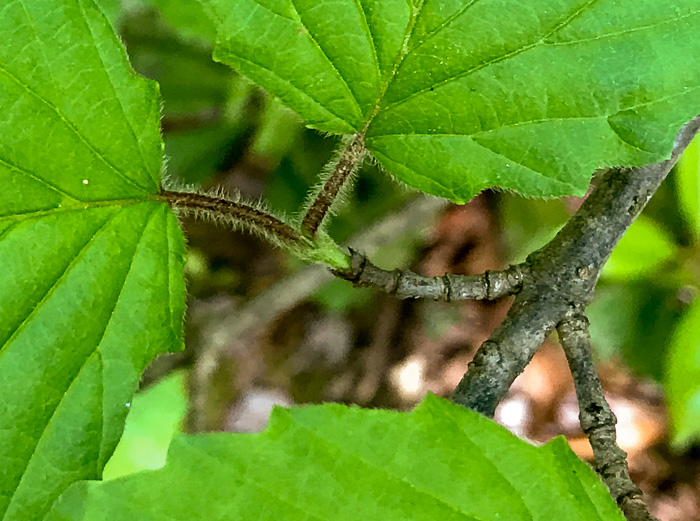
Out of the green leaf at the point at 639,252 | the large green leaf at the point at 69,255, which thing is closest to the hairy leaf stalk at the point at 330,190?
the large green leaf at the point at 69,255

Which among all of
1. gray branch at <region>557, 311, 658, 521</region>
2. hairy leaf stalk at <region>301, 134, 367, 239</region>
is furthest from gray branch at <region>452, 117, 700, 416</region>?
hairy leaf stalk at <region>301, 134, 367, 239</region>

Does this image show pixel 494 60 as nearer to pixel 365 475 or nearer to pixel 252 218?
pixel 252 218

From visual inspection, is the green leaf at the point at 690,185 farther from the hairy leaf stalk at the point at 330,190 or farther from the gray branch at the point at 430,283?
the hairy leaf stalk at the point at 330,190

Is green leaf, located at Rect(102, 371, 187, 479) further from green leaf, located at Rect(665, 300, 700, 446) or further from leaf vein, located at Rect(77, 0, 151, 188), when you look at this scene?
green leaf, located at Rect(665, 300, 700, 446)

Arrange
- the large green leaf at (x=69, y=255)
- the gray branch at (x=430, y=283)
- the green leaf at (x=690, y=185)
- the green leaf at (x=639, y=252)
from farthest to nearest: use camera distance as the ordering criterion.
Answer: the green leaf at (x=639, y=252) < the green leaf at (x=690, y=185) < the gray branch at (x=430, y=283) < the large green leaf at (x=69, y=255)

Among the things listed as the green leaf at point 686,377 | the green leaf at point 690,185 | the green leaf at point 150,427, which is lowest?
the green leaf at point 150,427

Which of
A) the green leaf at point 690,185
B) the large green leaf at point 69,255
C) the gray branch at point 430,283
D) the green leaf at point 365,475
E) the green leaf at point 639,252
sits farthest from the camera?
the green leaf at point 639,252
